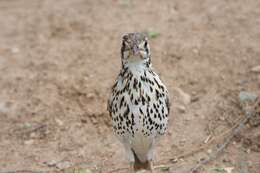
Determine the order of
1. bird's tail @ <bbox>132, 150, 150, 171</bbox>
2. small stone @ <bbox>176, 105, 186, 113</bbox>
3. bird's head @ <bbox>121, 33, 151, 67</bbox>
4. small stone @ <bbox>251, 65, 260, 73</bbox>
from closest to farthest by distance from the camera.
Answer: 1. bird's head @ <bbox>121, 33, 151, 67</bbox>
2. bird's tail @ <bbox>132, 150, 150, 171</bbox>
3. small stone @ <bbox>176, 105, 186, 113</bbox>
4. small stone @ <bbox>251, 65, 260, 73</bbox>

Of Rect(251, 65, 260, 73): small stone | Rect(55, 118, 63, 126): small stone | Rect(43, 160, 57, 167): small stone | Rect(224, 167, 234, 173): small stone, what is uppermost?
Rect(251, 65, 260, 73): small stone

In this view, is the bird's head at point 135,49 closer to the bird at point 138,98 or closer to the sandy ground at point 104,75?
the bird at point 138,98

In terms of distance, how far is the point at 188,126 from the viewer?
7047 mm

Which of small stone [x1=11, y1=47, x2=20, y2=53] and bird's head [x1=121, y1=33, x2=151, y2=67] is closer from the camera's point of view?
bird's head [x1=121, y1=33, x2=151, y2=67]

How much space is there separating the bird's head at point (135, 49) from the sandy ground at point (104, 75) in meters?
1.45

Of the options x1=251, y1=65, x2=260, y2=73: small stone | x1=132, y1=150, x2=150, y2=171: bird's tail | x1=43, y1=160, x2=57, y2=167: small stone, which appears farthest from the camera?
x1=251, y1=65, x2=260, y2=73: small stone

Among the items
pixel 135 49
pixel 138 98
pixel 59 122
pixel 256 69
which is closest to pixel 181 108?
pixel 256 69

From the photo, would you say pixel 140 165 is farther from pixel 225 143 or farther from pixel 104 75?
pixel 104 75

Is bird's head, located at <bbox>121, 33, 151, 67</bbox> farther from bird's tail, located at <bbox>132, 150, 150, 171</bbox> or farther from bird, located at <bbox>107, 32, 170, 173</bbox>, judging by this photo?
bird's tail, located at <bbox>132, 150, 150, 171</bbox>

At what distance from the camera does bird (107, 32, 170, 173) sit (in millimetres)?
5211

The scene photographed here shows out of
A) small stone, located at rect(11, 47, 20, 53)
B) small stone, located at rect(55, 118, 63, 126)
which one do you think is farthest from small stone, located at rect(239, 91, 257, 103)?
small stone, located at rect(11, 47, 20, 53)

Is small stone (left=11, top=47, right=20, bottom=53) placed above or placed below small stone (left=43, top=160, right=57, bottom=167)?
above

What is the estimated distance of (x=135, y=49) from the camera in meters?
5.12

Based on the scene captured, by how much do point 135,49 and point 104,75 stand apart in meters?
2.78
